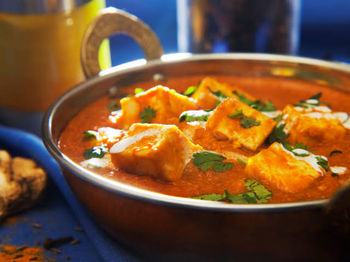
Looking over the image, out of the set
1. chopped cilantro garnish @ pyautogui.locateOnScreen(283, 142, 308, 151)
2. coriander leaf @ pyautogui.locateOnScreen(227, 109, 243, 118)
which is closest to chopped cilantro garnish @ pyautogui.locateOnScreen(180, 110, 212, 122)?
coriander leaf @ pyautogui.locateOnScreen(227, 109, 243, 118)

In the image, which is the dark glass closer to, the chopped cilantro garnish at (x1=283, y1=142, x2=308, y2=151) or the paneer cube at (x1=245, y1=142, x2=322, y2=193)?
the chopped cilantro garnish at (x1=283, y1=142, x2=308, y2=151)

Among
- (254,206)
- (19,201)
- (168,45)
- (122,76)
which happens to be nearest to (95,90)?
(122,76)

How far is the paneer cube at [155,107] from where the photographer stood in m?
2.08

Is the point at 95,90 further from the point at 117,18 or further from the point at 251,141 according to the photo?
the point at 251,141

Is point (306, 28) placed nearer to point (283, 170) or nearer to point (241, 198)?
point (283, 170)

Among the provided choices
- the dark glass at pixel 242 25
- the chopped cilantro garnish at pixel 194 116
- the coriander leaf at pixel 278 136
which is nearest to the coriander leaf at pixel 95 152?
the chopped cilantro garnish at pixel 194 116

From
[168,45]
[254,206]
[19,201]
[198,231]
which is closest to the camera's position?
[254,206]

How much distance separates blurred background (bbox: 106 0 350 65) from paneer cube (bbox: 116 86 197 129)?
2.28 m

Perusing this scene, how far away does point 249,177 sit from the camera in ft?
5.59

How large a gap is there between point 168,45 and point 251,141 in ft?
10.0

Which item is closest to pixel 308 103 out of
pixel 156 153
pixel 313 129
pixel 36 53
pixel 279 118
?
pixel 279 118

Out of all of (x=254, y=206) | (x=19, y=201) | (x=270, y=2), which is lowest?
(x=19, y=201)

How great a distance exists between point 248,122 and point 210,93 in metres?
0.35

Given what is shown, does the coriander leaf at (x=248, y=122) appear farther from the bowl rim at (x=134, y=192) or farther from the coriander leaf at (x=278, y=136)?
the bowl rim at (x=134, y=192)
